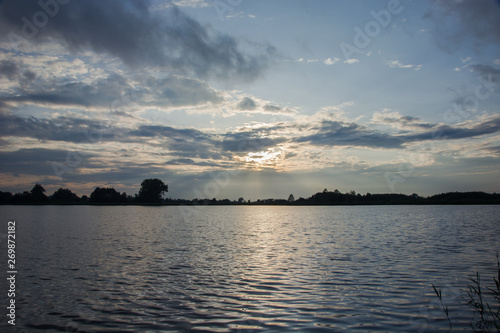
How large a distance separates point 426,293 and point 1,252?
32.9 meters

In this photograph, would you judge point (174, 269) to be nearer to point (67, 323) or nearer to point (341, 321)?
point (67, 323)

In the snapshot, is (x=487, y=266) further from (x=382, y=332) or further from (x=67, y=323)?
(x=67, y=323)

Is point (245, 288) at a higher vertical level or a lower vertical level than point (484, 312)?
lower

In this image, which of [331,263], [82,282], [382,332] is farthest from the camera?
[331,263]

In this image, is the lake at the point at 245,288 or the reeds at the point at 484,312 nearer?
the reeds at the point at 484,312

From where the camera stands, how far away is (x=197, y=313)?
13664 millimetres

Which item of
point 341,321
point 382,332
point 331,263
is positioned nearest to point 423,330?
point 382,332

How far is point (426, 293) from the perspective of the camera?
16188mm

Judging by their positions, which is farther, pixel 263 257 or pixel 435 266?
pixel 263 257

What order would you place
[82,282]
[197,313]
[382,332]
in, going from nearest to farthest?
1. [382,332]
2. [197,313]
3. [82,282]

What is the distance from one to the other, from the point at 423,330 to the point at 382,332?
5.41ft

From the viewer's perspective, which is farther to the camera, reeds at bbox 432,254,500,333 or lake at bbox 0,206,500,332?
lake at bbox 0,206,500,332

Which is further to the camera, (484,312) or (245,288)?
(245,288)

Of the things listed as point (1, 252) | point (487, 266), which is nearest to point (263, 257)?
point (487, 266)
